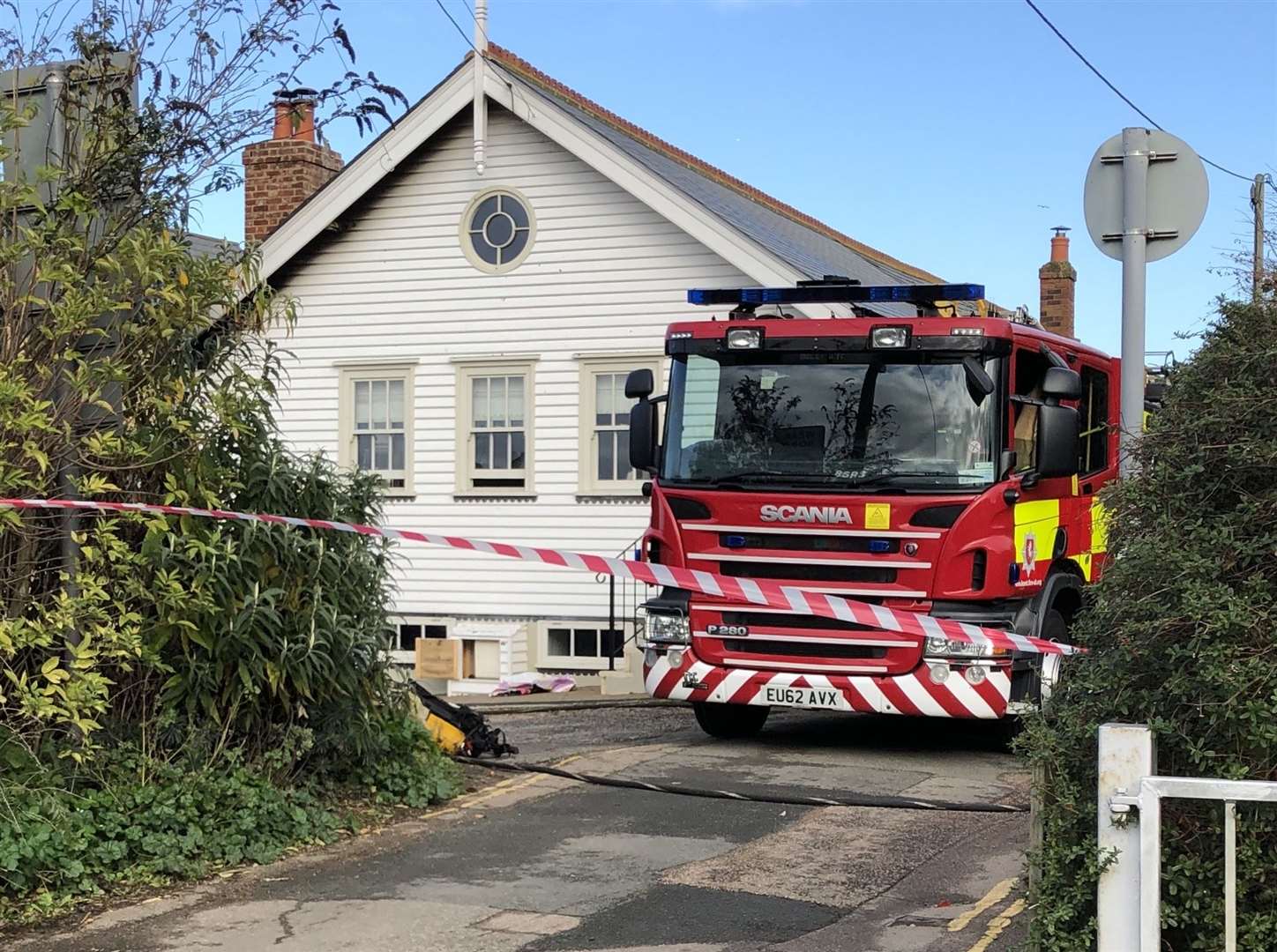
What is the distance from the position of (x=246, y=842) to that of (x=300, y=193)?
13923 millimetres

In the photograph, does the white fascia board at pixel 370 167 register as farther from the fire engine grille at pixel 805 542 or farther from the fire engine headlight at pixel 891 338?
the fire engine grille at pixel 805 542

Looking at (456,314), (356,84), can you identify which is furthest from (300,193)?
(356,84)

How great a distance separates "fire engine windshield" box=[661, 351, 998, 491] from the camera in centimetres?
976

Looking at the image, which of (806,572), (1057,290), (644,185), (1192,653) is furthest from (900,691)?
(1057,290)

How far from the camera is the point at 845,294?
34.9 ft

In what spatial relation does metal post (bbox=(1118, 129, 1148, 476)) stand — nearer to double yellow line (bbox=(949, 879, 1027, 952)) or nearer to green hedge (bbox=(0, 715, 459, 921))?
double yellow line (bbox=(949, 879, 1027, 952))

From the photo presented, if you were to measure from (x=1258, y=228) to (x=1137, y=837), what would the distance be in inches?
555

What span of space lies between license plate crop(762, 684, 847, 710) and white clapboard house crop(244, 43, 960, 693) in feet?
21.3

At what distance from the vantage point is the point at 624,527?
16797mm

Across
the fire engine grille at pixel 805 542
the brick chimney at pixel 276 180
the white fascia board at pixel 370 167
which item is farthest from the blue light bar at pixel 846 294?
the brick chimney at pixel 276 180

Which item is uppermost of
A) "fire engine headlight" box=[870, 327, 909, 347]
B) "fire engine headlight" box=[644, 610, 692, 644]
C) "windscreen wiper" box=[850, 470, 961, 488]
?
"fire engine headlight" box=[870, 327, 909, 347]

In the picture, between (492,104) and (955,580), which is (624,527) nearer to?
(492,104)

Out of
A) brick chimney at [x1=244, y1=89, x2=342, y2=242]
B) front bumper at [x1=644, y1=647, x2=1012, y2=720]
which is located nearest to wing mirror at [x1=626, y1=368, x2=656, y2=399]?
front bumper at [x1=644, y1=647, x2=1012, y2=720]

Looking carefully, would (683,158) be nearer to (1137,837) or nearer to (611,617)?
(611,617)
